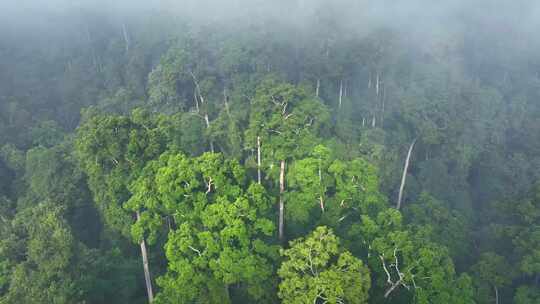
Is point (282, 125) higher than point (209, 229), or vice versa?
point (282, 125)

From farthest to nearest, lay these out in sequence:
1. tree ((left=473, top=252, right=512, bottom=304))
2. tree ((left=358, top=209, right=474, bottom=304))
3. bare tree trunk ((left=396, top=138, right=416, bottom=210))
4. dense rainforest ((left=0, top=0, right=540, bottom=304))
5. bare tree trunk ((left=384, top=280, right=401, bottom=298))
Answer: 1. bare tree trunk ((left=396, top=138, right=416, bottom=210))
2. tree ((left=473, top=252, right=512, bottom=304))
3. dense rainforest ((left=0, top=0, right=540, bottom=304))
4. bare tree trunk ((left=384, top=280, right=401, bottom=298))
5. tree ((left=358, top=209, right=474, bottom=304))

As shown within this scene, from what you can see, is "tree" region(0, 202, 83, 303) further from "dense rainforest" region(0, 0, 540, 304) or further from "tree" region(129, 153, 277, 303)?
"tree" region(129, 153, 277, 303)

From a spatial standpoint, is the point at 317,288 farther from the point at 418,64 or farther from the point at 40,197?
the point at 418,64

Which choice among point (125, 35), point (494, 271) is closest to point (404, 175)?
point (494, 271)

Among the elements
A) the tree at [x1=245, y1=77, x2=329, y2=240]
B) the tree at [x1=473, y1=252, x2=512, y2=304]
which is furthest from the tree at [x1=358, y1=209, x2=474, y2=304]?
the tree at [x1=473, y1=252, x2=512, y2=304]

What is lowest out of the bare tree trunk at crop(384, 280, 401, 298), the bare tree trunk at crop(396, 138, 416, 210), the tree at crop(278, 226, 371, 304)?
the bare tree trunk at crop(396, 138, 416, 210)

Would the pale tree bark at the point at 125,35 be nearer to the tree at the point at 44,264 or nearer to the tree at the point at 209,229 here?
the tree at the point at 44,264

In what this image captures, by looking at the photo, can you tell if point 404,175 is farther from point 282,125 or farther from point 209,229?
point 209,229
